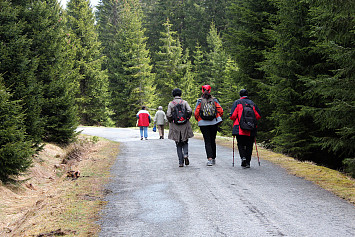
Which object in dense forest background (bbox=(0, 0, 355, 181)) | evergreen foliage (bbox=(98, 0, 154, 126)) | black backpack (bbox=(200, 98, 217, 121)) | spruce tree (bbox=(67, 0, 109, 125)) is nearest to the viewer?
dense forest background (bbox=(0, 0, 355, 181))

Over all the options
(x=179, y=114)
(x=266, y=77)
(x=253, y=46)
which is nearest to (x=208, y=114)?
(x=179, y=114)

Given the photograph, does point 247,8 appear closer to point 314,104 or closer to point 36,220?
point 314,104

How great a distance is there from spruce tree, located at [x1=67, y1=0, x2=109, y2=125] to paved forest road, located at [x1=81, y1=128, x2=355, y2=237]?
34940mm

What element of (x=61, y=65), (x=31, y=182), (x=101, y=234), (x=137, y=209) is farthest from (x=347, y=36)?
(x=61, y=65)

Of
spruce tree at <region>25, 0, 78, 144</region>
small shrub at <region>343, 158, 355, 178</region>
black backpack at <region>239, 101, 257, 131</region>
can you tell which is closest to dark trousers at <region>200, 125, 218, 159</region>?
black backpack at <region>239, 101, 257, 131</region>

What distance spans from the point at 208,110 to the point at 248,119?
3.68 ft

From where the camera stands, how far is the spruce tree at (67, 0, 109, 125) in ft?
141

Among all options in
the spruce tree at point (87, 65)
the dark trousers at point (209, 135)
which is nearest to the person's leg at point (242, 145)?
the dark trousers at point (209, 135)

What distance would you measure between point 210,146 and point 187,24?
57.0 metres

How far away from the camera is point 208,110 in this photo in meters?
10.2

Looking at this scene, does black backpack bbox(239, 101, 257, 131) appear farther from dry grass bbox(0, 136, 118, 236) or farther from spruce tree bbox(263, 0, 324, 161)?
spruce tree bbox(263, 0, 324, 161)

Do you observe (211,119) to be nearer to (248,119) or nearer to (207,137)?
(207,137)

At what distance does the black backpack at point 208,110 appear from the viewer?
33.4ft

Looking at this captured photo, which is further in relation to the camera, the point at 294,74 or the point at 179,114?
the point at 294,74
